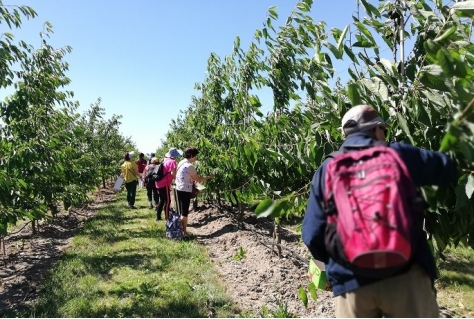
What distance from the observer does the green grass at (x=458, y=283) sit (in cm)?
397

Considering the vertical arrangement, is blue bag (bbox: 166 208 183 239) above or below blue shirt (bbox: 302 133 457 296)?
below

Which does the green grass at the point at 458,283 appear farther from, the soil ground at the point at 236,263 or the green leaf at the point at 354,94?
the green leaf at the point at 354,94

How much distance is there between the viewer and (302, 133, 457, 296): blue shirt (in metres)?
1.65

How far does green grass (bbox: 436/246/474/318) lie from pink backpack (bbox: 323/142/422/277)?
3007 mm

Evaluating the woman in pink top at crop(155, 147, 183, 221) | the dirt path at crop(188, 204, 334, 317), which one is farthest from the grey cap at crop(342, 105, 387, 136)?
the woman in pink top at crop(155, 147, 183, 221)

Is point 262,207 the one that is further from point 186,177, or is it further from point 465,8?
point 186,177

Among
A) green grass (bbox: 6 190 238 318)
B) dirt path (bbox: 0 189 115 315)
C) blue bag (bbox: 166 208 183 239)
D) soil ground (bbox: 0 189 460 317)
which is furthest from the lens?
blue bag (bbox: 166 208 183 239)

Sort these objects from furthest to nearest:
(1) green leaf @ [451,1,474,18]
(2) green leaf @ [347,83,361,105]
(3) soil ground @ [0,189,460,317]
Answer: (3) soil ground @ [0,189,460,317] < (2) green leaf @ [347,83,361,105] < (1) green leaf @ [451,1,474,18]

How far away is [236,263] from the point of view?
5406mm

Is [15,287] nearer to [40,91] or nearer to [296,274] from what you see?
[40,91]

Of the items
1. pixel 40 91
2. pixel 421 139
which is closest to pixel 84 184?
pixel 40 91

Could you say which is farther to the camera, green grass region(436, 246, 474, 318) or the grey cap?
green grass region(436, 246, 474, 318)

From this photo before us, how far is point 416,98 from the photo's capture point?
1.97m

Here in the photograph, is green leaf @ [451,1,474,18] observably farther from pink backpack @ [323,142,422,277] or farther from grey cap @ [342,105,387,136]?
pink backpack @ [323,142,422,277]
